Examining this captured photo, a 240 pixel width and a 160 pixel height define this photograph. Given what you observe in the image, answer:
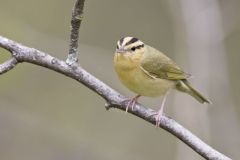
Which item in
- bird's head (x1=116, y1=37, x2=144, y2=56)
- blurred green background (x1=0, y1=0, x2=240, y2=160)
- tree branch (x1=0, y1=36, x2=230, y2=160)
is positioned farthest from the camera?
blurred green background (x1=0, y1=0, x2=240, y2=160)

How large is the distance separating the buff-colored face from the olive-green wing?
5.0 inches

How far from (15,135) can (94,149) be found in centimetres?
119

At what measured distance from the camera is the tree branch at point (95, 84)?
3676 millimetres

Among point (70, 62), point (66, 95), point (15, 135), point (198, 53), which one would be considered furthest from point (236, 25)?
point (70, 62)

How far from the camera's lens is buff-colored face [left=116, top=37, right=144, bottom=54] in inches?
209

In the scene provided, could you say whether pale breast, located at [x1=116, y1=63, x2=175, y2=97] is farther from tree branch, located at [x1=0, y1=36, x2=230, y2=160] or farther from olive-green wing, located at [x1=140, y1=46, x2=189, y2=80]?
tree branch, located at [x1=0, y1=36, x2=230, y2=160]

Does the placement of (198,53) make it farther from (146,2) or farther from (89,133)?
(146,2)

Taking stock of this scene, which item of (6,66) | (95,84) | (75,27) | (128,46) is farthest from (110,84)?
(6,66)

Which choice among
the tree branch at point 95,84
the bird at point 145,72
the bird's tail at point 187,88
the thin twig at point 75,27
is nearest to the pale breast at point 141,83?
the bird at point 145,72

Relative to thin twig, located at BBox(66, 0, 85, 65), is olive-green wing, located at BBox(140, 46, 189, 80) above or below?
above

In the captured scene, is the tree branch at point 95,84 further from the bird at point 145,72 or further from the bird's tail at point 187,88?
the bird's tail at point 187,88

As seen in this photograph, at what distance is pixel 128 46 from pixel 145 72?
29 cm

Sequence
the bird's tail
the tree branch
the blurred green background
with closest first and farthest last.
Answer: the tree branch < the bird's tail < the blurred green background

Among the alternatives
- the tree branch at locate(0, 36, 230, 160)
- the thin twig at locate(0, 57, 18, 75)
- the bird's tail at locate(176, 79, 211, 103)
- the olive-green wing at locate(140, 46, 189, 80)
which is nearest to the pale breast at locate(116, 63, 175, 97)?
the olive-green wing at locate(140, 46, 189, 80)
